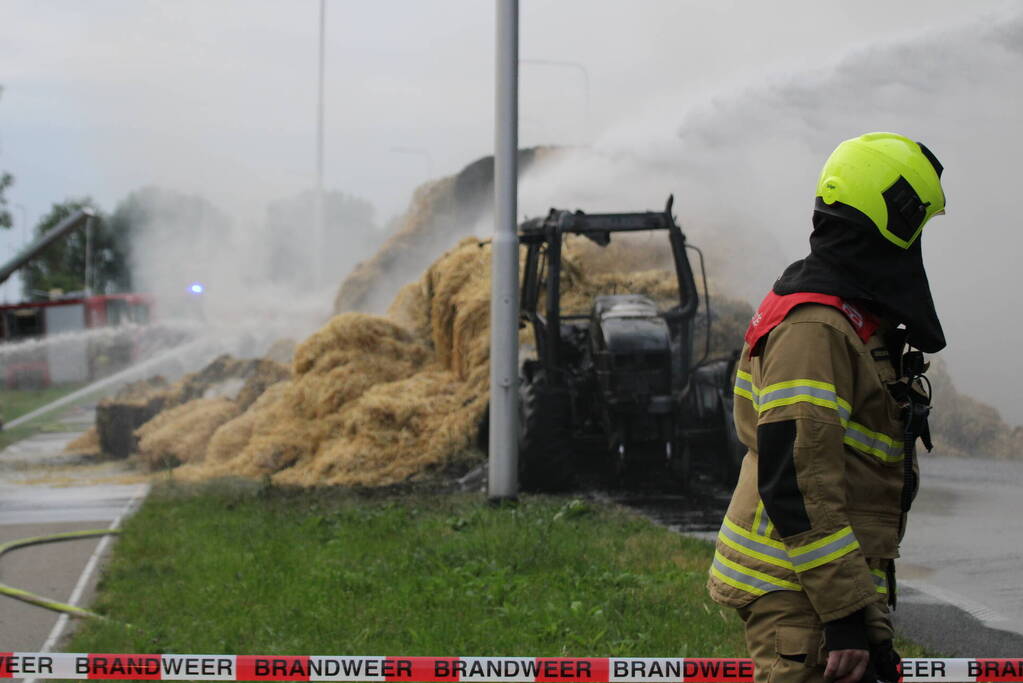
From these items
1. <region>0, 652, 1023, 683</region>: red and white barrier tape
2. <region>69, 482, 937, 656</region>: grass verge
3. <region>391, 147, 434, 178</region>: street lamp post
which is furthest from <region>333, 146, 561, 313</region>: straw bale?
<region>0, 652, 1023, 683</region>: red and white barrier tape

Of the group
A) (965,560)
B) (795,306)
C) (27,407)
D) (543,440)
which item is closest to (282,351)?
(27,407)

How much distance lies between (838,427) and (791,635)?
46 cm

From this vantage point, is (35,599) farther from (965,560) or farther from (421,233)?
(421,233)

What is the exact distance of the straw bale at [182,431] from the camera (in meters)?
13.1

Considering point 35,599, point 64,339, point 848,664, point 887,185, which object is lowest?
point 35,599

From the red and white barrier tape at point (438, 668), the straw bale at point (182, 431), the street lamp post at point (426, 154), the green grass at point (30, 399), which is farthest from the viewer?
the green grass at point (30, 399)

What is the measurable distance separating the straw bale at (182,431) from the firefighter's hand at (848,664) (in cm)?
1141

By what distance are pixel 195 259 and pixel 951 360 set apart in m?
9.84

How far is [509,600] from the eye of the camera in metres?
6.44

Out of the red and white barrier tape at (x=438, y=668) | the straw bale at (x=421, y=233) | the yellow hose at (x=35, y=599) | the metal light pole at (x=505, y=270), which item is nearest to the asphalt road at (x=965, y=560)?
the red and white barrier tape at (x=438, y=668)

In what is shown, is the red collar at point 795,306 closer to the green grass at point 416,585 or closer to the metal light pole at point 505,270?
the green grass at point 416,585

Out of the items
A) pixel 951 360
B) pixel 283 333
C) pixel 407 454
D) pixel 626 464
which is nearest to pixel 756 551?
pixel 951 360

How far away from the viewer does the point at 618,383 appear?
984cm

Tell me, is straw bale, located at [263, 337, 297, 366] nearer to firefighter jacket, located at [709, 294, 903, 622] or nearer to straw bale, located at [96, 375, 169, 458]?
straw bale, located at [96, 375, 169, 458]
